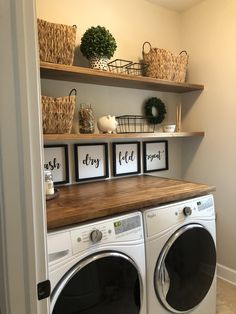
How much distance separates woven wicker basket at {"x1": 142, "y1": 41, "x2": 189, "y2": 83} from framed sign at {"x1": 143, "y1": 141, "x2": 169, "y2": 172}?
614mm

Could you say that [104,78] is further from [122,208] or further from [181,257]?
[181,257]

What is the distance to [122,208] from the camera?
132 cm

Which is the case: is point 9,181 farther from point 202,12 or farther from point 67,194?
point 202,12

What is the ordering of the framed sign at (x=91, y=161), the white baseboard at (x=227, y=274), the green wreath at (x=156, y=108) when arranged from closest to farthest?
the framed sign at (x=91, y=161) → the white baseboard at (x=227, y=274) → the green wreath at (x=156, y=108)

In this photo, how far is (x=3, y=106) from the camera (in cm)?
60

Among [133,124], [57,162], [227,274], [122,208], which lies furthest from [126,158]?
[227,274]

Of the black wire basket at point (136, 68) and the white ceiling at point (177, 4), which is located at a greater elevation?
the white ceiling at point (177, 4)

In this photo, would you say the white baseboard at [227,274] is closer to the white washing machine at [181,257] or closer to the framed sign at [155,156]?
the white washing machine at [181,257]

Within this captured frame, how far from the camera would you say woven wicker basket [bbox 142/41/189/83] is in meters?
2.08

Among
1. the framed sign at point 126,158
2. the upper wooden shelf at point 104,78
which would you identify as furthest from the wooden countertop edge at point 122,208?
the upper wooden shelf at point 104,78

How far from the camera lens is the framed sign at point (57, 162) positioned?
182 centimetres

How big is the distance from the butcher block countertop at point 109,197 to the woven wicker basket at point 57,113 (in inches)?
17.0

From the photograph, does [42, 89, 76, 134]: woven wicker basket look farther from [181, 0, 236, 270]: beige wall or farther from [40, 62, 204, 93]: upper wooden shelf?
[181, 0, 236, 270]: beige wall

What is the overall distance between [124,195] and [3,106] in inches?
41.9
